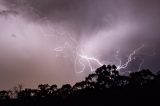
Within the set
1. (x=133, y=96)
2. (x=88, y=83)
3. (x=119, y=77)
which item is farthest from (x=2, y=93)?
(x=133, y=96)

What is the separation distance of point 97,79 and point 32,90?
1088 inches

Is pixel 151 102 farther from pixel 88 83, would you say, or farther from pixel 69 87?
pixel 69 87

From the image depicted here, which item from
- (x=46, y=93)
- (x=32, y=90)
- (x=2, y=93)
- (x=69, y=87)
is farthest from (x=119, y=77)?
(x=2, y=93)

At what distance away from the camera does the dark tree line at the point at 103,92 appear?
5266 centimetres

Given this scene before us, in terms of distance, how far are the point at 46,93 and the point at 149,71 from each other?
35.3 m

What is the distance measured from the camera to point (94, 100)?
60.2 meters

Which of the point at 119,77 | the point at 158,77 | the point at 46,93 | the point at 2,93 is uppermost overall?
the point at 2,93

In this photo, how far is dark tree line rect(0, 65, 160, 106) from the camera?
52.7m

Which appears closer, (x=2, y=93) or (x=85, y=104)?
(x=85, y=104)

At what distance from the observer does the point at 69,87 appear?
95.5 metres

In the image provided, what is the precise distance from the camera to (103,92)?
67188 mm

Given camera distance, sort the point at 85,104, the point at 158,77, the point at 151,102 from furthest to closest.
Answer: the point at 158,77, the point at 85,104, the point at 151,102

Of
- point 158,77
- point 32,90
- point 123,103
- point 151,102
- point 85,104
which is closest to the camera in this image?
point 151,102

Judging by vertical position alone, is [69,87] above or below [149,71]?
above
